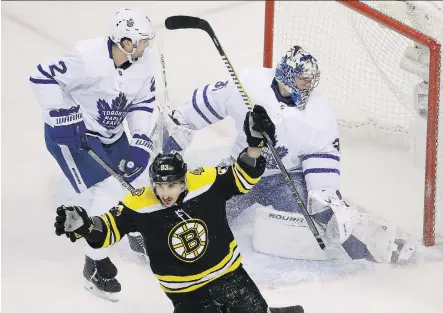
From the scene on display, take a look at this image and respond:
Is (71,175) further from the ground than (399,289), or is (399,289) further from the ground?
(71,175)

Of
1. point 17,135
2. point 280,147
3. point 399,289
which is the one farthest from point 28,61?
point 399,289

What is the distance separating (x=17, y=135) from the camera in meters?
5.03

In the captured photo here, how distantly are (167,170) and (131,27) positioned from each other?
92 cm

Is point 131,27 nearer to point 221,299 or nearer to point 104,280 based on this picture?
point 104,280

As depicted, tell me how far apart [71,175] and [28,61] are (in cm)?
192

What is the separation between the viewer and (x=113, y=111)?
13.3 feet

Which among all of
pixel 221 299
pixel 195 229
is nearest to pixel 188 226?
pixel 195 229

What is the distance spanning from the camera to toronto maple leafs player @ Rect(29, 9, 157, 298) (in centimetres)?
385

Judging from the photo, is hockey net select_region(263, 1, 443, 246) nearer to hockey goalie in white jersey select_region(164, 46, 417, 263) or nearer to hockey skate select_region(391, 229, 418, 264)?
hockey skate select_region(391, 229, 418, 264)

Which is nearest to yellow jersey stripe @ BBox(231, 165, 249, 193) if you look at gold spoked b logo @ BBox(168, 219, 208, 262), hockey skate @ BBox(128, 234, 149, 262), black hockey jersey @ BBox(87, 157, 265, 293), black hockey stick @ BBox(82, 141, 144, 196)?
black hockey jersey @ BBox(87, 157, 265, 293)

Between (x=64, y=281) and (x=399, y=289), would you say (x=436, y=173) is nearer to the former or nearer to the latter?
(x=399, y=289)

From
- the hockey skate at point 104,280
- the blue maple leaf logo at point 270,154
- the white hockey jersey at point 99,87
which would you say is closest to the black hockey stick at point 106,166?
the white hockey jersey at point 99,87

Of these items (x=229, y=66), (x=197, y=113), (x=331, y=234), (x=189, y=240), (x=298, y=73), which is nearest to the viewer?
(x=189, y=240)

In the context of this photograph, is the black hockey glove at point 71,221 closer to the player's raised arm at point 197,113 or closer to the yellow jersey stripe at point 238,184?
the yellow jersey stripe at point 238,184
